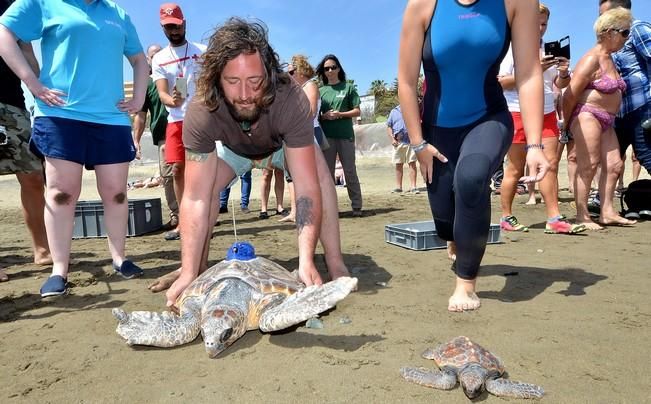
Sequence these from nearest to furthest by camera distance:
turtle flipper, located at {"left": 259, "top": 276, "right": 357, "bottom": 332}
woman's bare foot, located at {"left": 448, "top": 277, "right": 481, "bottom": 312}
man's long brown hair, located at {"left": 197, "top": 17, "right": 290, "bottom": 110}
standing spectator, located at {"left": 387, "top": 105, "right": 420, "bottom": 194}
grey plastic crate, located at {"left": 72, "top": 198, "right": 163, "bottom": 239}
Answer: turtle flipper, located at {"left": 259, "top": 276, "right": 357, "bottom": 332}
man's long brown hair, located at {"left": 197, "top": 17, "right": 290, "bottom": 110}
woman's bare foot, located at {"left": 448, "top": 277, "right": 481, "bottom": 312}
grey plastic crate, located at {"left": 72, "top": 198, "right": 163, "bottom": 239}
standing spectator, located at {"left": 387, "top": 105, "right": 420, "bottom": 194}

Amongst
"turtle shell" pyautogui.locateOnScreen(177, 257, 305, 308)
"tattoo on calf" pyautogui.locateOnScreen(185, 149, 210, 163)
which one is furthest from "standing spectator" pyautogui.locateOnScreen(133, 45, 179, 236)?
"turtle shell" pyautogui.locateOnScreen(177, 257, 305, 308)

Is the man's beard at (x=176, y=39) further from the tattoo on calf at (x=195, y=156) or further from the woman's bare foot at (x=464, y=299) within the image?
the woman's bare foot at (x=464, y=299)

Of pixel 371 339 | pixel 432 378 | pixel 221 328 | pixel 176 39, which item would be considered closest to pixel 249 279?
pixel 221 328

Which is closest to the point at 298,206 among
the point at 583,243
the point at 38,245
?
the point at 38,245

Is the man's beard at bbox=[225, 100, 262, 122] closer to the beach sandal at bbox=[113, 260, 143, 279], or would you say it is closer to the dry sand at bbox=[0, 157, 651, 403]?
the dry sand at bbox=[0, 157, 651, 403]

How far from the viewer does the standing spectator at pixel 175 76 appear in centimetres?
458

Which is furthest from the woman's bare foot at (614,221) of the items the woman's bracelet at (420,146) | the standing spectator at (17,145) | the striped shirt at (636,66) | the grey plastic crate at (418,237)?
the standing spectator at (17,145)

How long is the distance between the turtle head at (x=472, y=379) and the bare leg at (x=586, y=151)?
3.72m

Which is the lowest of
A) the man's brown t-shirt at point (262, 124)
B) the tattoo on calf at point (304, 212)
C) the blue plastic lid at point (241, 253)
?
the blue plastic lid at point (241, 253)

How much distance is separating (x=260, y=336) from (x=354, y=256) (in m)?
1.74

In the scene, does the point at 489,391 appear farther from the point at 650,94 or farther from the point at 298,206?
the point at 650,94

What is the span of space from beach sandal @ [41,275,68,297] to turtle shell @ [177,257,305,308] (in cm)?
93

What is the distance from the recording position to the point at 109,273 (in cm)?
348

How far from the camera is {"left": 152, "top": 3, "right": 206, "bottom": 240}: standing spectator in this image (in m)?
4.58
